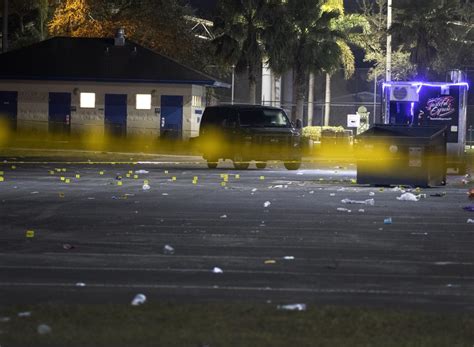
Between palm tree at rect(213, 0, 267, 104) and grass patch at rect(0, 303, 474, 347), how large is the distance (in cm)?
4992

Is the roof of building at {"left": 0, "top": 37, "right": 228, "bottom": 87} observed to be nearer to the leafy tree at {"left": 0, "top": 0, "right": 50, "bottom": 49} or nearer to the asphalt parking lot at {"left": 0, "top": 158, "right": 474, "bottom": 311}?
the leafy tree at {"left": 0, "top": 0, "right": 50, "bottom": 49}

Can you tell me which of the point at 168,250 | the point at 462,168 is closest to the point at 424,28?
the point at 462,168

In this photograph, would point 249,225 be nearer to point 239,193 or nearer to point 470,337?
point 239,193

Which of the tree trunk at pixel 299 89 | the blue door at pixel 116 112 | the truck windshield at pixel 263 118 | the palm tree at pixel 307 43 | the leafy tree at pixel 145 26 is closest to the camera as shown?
the truck windshield at pixel 263 118

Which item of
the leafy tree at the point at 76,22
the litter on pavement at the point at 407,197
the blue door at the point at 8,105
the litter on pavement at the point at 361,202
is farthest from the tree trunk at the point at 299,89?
the litter on pavement at the point at 361,202

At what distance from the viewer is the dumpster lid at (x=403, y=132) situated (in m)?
26.3

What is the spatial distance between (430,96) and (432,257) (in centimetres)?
2122

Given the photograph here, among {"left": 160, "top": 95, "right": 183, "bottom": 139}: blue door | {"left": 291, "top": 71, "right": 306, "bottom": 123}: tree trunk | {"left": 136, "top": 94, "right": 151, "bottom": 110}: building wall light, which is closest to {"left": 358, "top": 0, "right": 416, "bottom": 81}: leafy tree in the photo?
{"left": 291, "top": 71, "right": 306, "bottom": 123}: tree trunk

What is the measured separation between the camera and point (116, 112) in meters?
56.2

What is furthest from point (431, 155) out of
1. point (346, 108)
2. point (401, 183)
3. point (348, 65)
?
point (346, 108)

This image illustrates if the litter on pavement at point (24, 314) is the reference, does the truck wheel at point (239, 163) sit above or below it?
above

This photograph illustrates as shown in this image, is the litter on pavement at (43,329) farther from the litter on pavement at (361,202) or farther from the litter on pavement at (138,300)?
the litter on pavement at (361,202)

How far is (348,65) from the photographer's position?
67062 mm

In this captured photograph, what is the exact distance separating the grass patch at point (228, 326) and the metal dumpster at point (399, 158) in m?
16.9
